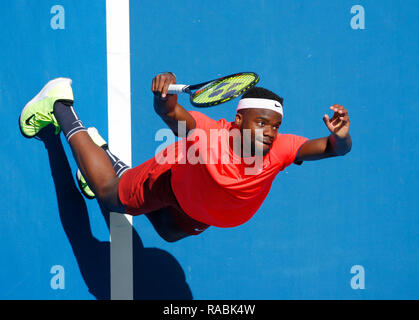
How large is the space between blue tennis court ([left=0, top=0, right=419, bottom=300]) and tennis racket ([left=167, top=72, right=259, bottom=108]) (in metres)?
0.74

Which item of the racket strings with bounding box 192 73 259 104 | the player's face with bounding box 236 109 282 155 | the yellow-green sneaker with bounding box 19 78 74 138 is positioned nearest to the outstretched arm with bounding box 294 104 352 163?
the player's face with bounding box 236 109 282 155

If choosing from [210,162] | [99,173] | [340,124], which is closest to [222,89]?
[210,162]

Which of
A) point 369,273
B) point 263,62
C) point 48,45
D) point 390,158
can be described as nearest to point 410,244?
point 369,273

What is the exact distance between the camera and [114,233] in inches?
101

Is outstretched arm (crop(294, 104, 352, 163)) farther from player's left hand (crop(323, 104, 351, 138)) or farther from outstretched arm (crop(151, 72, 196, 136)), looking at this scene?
outstretched arm (crop(151, 72, 196, 136))

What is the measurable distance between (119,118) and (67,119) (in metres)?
0.40

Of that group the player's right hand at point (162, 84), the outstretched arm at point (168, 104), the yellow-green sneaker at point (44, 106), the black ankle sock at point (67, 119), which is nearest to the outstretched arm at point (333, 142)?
the outstretched arm at point (168, 104)

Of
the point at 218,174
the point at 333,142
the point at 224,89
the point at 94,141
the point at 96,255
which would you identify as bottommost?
the point at 96,255

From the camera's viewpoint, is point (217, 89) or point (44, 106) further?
point (44, 106)

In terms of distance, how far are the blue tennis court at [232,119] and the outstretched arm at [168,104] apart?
0.74 m

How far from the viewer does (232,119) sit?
2.56m

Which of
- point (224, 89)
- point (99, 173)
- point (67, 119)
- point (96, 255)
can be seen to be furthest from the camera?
point (96, 255)

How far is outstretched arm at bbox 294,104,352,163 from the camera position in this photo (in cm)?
174

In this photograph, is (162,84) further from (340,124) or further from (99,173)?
(340,124)
